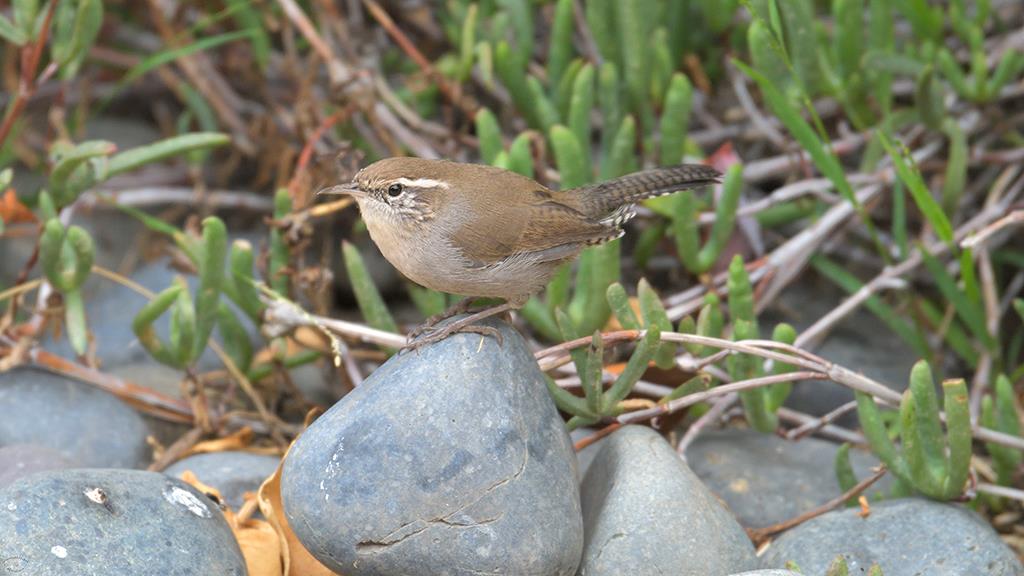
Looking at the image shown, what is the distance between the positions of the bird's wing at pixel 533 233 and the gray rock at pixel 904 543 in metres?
1.14

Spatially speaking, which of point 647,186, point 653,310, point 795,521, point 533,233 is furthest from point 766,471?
point 533,233

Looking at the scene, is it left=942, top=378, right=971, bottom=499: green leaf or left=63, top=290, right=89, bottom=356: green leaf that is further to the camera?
left=63, top=290, right=89, bottom=356: green leaf

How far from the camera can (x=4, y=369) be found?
14.5 ft

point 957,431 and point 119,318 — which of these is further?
point 119,318

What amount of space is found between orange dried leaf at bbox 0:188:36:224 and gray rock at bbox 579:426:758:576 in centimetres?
265

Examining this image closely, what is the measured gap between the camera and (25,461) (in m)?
3.87

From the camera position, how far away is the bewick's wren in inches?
143

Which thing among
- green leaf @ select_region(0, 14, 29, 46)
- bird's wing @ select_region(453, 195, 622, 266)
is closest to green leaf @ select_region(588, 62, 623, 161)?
bird's wing @ select_region(453, 195, 622, 266)

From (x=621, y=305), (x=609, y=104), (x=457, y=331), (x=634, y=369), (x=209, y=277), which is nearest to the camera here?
(x=457, y=331)

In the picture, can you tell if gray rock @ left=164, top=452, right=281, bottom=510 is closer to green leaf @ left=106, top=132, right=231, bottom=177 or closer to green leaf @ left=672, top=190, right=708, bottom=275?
green leaf @ left=106, top=132, right=231, bottom=177

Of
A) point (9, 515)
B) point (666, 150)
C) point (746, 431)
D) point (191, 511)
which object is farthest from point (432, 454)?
point (666, 150)

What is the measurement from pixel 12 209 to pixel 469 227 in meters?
2.17

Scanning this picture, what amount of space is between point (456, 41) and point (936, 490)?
3.19m

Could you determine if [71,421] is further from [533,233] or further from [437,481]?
[533,233]
